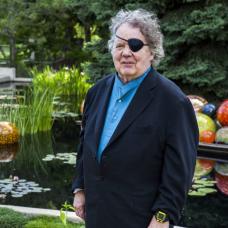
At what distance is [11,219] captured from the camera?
4.45 metres

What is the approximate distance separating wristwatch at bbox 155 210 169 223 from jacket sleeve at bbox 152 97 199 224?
2 cm

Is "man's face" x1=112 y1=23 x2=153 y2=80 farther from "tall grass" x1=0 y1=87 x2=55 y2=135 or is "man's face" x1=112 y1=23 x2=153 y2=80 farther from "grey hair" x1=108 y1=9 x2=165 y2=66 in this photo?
"tall grass" x1=0 y1=87 x2=55 y2=135

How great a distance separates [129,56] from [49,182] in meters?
4.13

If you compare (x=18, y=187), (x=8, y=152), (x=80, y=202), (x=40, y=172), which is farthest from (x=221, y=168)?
(x=80, y=202)

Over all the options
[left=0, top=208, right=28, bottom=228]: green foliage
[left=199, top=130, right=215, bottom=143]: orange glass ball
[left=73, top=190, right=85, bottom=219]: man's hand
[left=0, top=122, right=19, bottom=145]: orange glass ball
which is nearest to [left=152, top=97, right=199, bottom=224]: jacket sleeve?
[left=73, top=190, right=85, bottom=219]: man's hand

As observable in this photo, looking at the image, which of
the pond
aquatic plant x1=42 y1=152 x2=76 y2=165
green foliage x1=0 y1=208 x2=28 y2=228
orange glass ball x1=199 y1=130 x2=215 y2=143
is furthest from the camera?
orange glass ball x1=199 y1=130 x2=215 y2=143

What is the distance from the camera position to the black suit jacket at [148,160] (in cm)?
241

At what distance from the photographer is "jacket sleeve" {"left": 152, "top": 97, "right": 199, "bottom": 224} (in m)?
2.40

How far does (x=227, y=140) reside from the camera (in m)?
7.79

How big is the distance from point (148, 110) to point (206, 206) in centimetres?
332

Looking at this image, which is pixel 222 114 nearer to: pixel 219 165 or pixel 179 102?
pixel 219 165

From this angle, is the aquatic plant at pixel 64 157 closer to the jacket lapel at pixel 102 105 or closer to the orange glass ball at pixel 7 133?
the orange glass ball at pixel 7 133

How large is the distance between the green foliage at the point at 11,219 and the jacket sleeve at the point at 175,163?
224 cm

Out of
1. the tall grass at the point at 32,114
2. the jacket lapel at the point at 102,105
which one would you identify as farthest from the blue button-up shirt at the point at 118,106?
the tall grass at the point at 32,114
